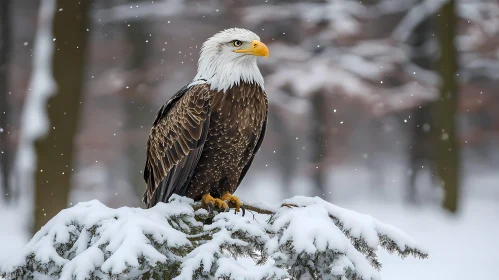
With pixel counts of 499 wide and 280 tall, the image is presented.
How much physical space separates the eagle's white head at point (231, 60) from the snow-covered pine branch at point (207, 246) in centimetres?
103

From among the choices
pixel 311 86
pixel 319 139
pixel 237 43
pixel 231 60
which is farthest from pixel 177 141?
pixel 319 139

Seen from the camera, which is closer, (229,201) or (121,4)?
(229,201)

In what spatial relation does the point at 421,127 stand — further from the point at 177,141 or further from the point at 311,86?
the point at 177,141

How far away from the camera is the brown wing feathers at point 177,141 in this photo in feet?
11.2

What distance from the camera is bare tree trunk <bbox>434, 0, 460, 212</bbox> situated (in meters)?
9.32

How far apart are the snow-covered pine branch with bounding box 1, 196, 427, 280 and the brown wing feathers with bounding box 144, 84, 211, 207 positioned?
0.79 metres

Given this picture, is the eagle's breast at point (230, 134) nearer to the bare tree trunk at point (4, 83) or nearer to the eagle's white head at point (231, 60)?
the eagle's white head at point (231, 60)

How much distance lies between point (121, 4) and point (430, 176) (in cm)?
698

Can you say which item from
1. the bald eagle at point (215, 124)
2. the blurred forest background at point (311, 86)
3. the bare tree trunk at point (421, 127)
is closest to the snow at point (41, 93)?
the blurred forest background at point (311, 86)

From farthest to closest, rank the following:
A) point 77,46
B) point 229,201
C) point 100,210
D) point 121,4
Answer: point 121,4
point 77,46
point 229,201
point 100,210

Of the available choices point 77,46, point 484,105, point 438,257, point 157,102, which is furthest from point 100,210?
point 484,105

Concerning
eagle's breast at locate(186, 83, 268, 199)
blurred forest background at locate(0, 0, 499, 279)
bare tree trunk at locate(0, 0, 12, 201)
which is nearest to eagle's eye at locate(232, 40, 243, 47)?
eagle's breast at locate(186, 83, 268, 199)

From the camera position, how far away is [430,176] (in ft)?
38.8

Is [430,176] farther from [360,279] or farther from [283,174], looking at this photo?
[360,279]
